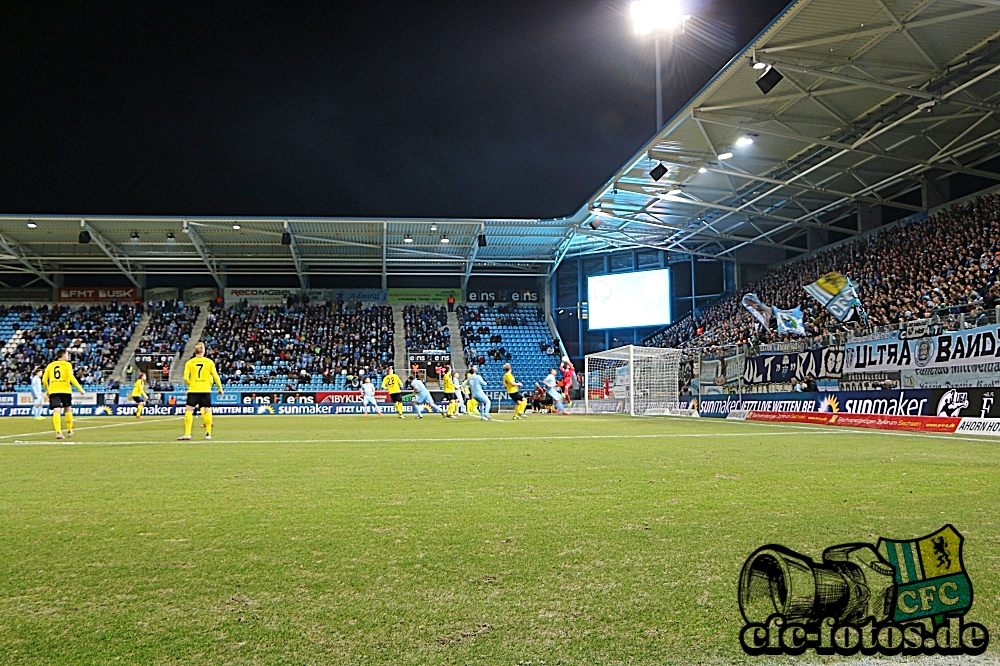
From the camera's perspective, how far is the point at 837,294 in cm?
2266

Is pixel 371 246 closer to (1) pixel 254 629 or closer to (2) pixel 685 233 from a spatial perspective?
(2) pixel 685 233

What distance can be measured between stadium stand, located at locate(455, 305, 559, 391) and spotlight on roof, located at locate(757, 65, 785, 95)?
83.7 feet

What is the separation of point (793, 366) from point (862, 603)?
2180 centimetres

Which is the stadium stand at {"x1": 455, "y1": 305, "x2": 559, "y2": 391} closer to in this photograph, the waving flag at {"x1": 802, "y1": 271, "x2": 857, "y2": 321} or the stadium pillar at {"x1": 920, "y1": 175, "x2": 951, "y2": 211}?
the waving flag at {"x1": 802, "y1": 271, "x2": 857, "y2": 321}

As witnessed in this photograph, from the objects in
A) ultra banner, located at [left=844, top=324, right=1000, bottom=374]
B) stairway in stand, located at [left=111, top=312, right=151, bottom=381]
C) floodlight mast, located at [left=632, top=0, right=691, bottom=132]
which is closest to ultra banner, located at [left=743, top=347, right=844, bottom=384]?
ultra banner, located at [left=844, top=324, right=1000, bottom=374]

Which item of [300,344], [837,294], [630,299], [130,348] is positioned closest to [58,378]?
[837,294]

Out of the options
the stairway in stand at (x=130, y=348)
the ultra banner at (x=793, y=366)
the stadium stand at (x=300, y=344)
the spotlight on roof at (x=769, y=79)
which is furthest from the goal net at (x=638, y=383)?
the stairway in stand at (x=130, y=348)

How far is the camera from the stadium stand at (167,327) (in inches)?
1678

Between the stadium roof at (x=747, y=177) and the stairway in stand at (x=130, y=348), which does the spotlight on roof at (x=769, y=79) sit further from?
the stairway in stand at (x=130, y=348)

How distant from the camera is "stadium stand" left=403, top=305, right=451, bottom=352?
1761 inches

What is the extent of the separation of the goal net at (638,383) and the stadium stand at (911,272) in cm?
400

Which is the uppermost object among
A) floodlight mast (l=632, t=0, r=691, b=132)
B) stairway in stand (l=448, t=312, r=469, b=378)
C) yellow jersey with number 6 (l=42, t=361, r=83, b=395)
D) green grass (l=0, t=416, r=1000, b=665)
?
floodlight mast (l=632, t=0, r=691, b=132)

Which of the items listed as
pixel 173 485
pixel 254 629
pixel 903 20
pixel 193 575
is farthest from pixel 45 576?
pixel 903 20

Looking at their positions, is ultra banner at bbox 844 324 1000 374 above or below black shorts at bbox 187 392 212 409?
above
